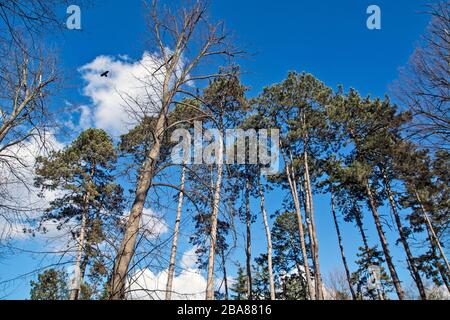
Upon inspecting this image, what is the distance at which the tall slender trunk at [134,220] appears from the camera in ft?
7.30

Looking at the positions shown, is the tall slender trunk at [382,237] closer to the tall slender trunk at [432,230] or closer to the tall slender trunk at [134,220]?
the tall slender trunk at [432,230]

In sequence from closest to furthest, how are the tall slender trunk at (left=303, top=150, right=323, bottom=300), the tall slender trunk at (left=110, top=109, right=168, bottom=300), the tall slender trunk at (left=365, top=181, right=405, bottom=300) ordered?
the tall slender trunk at (left=110, top=109, right=168, bottom=300) → the tall slender trunk at (left=303, top=150, right=323, bottom=300) → the tall slender trunk at (left=365, top=181, right=405, bottom=300)

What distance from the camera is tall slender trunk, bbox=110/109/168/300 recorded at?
2227 millimetres

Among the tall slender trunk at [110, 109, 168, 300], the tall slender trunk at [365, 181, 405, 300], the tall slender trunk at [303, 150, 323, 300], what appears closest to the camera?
the tall slender trunk at [110, 109, 168, 300]

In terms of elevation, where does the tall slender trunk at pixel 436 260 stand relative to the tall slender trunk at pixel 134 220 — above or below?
above

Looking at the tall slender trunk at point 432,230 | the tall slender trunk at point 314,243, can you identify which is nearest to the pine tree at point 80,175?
the tall slender trunk at point 314,243

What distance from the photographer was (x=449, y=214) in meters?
14.4

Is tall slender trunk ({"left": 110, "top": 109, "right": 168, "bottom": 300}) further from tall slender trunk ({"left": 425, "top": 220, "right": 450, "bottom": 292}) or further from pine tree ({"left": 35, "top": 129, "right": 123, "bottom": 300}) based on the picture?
tall slender trunk ({"left": 425, "top": 220, "right": 450, "bottom": 292})

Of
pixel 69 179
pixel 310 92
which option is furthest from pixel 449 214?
pixel 69 179

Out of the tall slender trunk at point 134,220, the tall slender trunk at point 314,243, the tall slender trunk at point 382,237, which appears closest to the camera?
the tall slender trunk at point 134,220

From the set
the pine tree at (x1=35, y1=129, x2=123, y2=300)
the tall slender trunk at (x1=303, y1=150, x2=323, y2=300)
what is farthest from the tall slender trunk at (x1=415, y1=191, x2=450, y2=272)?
the pine tree at (x1=35, y1=129, x2=123, y2=300)

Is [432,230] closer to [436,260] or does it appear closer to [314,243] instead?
[436,260]

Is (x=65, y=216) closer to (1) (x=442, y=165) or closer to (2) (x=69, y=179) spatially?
(2) (x=69, y=179)

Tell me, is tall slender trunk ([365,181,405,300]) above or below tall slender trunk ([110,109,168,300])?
above
